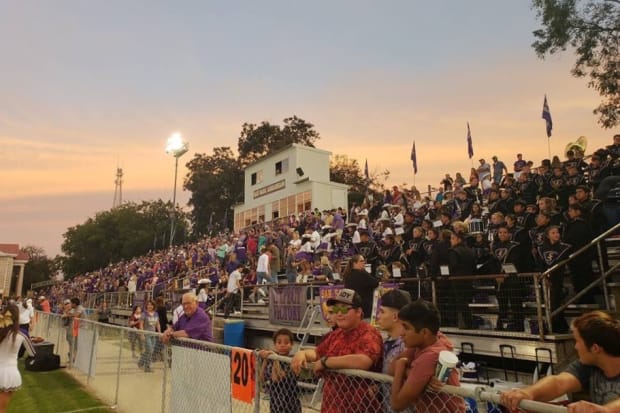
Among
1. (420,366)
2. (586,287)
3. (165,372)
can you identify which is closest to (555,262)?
(586,287)

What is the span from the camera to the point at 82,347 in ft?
35.5

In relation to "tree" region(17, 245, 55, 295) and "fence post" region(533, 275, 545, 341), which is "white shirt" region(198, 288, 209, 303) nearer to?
"fence post" region(533, 275, 545, 341)

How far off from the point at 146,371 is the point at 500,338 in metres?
5.60

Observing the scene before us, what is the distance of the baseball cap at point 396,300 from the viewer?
325 cm

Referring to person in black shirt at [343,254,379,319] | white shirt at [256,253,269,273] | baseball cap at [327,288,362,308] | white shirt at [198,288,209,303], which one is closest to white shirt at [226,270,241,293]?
white shirt at [256,253,269,273]

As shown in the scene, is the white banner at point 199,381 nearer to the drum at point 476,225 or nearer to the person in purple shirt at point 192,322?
the person in purple shirt at point 192,322

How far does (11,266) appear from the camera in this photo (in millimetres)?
78875

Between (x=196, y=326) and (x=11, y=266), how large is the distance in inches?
3480

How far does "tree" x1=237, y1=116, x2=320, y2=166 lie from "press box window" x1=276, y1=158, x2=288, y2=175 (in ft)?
79.3

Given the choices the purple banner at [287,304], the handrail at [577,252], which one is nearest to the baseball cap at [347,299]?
the handrail at [577,252]

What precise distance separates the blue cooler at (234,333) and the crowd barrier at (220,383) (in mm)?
4270

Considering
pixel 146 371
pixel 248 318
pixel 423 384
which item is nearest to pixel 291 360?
pixel 423 384

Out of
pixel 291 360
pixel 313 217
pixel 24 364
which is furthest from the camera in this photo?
pixel 313 217

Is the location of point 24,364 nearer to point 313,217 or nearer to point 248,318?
point 248,318
